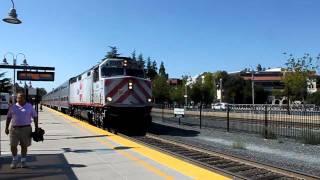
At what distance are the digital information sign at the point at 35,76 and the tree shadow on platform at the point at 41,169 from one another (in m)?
21.9

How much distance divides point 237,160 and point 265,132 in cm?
887

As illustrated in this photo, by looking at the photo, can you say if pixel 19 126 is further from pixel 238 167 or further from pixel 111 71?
pixel 111 71

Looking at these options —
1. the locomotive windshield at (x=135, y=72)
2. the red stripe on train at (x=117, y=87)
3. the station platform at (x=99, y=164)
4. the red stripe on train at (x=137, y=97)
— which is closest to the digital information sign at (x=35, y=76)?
the locomotive windshield at (x=135, y=72)

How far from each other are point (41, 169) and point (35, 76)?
2495 cm

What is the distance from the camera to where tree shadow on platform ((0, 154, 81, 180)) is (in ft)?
34.8

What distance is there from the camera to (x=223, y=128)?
1097 inches

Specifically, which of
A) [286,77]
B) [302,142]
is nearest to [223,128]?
[302,142]

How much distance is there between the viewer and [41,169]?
38.1 ft

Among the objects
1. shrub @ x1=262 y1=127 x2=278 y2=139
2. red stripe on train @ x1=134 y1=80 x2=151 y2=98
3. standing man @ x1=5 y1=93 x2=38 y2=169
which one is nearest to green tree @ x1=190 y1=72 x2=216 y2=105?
red stripe on train @ x1=134 y1=80 x2=151 y2=98

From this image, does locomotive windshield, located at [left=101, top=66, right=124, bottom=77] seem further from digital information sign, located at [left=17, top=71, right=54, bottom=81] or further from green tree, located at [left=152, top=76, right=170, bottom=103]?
green tree, located at [left=152, top=76, right=170, bottom=103]

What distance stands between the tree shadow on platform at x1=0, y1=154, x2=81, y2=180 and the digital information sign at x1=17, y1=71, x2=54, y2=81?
71.7 ft

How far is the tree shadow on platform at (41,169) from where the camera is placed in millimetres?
10609

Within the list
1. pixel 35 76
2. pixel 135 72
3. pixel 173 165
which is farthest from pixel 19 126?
pixel 35 76

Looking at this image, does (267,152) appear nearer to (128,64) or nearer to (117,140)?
(117,140)
